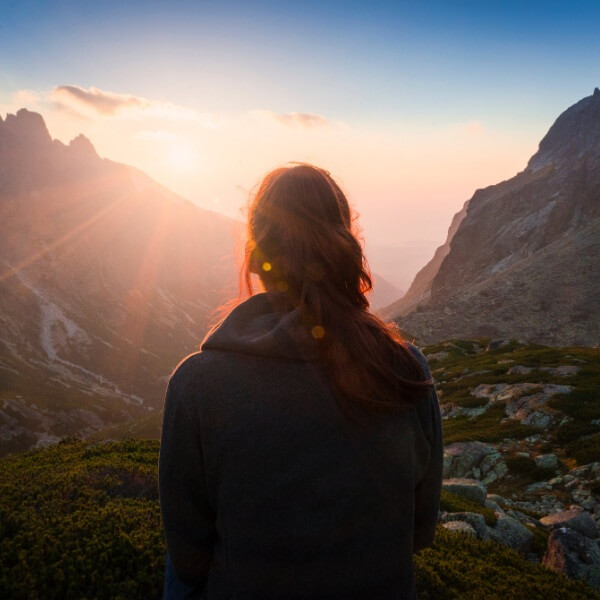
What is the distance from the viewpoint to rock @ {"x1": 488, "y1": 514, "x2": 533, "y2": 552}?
11883 mm

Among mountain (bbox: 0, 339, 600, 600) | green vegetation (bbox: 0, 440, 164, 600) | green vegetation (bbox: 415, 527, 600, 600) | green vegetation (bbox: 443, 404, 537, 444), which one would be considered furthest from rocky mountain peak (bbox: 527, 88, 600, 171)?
green vegetation (bbox: 0, 440, 164, 600)

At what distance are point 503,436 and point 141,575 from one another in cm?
2173

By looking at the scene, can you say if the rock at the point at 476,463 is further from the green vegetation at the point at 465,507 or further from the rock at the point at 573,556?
the rock at the point at 573,556

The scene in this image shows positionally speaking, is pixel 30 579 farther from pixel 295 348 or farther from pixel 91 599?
pixel 295 348

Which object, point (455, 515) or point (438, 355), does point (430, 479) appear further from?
point (438, 355)

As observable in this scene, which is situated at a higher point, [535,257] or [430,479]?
[535,257]

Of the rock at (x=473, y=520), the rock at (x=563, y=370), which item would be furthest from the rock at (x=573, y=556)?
the rock at (x=563, y=370)

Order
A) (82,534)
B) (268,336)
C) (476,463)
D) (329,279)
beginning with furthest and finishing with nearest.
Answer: (476,463) → (82,534) → (329,279) → (268,336)

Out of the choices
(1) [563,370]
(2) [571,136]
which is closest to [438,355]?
(1) [563,370]

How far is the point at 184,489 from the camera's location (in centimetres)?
300

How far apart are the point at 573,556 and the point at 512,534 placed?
1.59 metres

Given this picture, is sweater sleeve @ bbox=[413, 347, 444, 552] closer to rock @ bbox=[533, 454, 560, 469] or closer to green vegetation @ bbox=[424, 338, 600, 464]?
green vegetation @ bbox=[424, 338, 600, 464]

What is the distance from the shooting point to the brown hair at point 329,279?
291cm

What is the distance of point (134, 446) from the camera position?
1408cm
